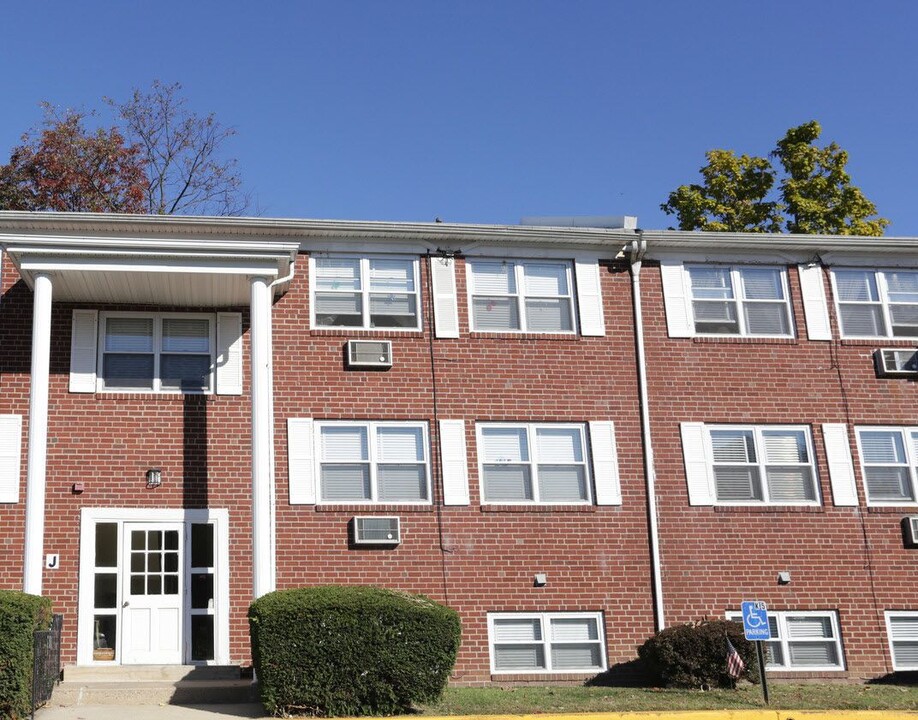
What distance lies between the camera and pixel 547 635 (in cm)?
1716

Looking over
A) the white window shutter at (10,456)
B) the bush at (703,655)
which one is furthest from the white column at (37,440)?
the bush at (703,655)

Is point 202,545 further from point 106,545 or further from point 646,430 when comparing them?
point 646,430

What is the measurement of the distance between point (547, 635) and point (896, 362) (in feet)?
22.9

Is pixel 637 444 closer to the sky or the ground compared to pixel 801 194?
closer to the ground

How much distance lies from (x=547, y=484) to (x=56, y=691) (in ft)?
23.8

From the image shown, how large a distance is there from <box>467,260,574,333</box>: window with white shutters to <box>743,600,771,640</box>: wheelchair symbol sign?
19.7ft

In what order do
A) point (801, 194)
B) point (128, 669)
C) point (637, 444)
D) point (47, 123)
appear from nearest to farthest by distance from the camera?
1. point (128, 669)
2. point (637, 444)
3. point (801, 194)
4. point (47, 123)

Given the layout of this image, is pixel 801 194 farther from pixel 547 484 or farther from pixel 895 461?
pixel 547 484

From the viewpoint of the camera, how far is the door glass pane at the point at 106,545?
16516 millimetres

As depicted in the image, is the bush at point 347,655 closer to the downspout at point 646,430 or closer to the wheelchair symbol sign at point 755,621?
the wheelchair symbol sign at point 755,621

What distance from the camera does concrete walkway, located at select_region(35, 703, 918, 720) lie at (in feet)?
43.0

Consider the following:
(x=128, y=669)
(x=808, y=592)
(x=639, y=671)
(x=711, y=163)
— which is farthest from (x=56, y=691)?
(x=711, y=163)

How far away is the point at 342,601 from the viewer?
13.5m

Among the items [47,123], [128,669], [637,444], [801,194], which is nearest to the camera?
[128,669]
